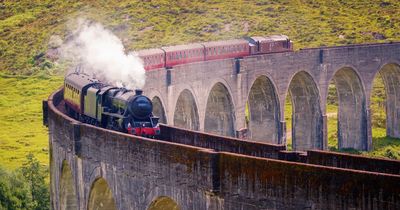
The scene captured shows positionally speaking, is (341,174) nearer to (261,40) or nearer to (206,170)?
(206,170)

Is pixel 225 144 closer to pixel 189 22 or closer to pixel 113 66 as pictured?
pixel 113 66

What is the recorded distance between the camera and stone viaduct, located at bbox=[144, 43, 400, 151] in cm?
4762

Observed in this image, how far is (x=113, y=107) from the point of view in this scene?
30.2m

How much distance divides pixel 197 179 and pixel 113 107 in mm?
9455

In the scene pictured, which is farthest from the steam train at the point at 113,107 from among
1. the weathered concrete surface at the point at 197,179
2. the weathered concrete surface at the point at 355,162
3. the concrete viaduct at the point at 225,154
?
the weathered concrete surface at the point at 355,162

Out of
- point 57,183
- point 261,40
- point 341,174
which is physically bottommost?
point 57,183

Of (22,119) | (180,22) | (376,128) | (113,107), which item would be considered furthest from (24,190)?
(180,22)

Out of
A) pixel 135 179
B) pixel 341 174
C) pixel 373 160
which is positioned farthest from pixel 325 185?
pixel 135 179

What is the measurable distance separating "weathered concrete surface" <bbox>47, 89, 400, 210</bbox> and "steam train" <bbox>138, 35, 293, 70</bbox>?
16.1m

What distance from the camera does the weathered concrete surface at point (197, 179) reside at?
17.5 metres

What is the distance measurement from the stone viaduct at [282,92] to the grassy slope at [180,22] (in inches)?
951

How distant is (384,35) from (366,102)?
2868 centimetres

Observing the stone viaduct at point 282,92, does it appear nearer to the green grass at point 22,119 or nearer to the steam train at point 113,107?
the steam train at point 113,107

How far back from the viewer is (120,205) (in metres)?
25.4
